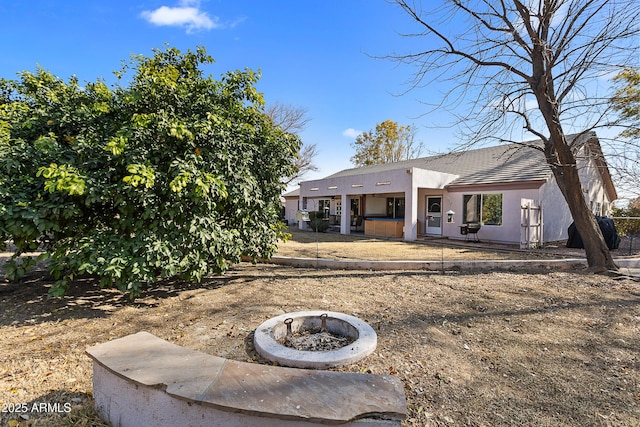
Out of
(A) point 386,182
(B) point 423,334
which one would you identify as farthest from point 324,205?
(B) point 423,334

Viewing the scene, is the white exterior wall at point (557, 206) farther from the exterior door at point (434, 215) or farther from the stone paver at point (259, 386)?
the stone paver at point (259, 386)

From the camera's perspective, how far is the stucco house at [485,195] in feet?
40.7

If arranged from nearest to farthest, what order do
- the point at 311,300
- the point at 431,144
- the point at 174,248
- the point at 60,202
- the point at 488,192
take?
the point at 60,202 → the point at 174,248 → the point at 311,300 → the point at 431,144 → the point at 488,192

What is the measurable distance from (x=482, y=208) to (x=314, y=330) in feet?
41.7

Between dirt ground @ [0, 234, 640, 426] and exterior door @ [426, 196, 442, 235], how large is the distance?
9266 mm

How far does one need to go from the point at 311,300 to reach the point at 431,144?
705cm

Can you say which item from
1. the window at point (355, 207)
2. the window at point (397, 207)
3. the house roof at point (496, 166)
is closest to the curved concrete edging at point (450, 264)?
the house roof at point (496, 166)

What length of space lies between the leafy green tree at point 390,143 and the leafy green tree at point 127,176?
34.4 meters

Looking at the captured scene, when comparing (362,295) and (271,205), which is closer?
(362,295)

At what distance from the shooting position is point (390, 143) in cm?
3794

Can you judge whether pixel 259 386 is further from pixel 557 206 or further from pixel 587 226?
pixel 557 206

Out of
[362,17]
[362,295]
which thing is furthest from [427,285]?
[362,17]

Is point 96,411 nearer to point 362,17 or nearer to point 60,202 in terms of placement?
point 60,202

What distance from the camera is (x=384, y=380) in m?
2.13
